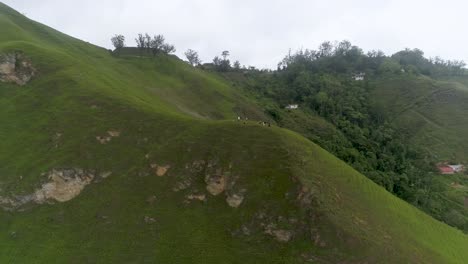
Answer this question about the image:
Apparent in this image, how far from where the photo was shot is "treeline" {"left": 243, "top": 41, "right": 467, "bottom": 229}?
234 ft

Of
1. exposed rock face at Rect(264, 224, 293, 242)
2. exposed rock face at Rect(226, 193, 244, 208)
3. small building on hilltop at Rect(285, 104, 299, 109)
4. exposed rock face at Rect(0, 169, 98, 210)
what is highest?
small building on hilltop at Rect(285, 104, 299, 109)

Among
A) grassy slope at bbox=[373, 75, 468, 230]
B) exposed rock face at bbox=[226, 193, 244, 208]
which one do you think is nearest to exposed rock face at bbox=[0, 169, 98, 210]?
exposed rock face at bbox=[226, 193, 244, 208]

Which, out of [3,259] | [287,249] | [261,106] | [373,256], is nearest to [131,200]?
[3,259]

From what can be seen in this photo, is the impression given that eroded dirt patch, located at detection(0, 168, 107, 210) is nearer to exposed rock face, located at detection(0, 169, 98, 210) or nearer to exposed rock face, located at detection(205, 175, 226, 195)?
exposed rock face, located at detection(0, 169, 98, 210)

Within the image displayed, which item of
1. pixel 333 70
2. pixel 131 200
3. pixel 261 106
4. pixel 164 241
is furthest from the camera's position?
pixel 333 70

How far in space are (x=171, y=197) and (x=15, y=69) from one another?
3706 cm

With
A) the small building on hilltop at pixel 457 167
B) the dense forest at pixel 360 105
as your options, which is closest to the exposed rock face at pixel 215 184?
the dense forest at pixel 360 105

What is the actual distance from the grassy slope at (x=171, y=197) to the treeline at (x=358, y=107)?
24.2m

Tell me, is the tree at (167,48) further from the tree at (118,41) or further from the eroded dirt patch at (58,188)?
the eroded dirt patch at (58,188)

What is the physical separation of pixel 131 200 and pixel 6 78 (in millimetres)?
33381

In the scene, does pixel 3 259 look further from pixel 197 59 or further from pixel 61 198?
pixel 197 59

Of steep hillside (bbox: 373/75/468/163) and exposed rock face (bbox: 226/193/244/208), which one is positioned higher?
steep hillside (bbox: 373/75/468/163)

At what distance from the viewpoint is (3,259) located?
115ft

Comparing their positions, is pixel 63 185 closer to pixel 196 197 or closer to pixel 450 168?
pixel 196 197
